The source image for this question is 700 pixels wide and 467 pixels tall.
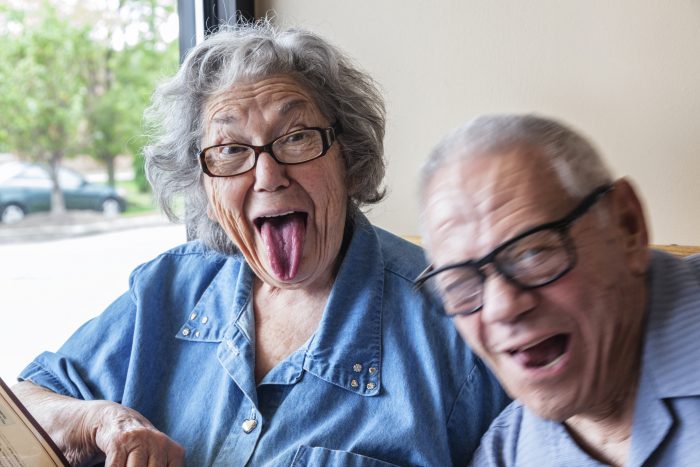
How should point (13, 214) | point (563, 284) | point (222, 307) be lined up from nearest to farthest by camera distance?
point (563, 284), point (222, 307), point (13, 214)

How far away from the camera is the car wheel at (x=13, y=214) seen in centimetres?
335

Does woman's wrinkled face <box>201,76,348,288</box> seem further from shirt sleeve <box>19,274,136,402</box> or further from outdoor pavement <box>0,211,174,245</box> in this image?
outdoor pavement <box>0,211,174,245</box>

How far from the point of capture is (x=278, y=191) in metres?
1.62

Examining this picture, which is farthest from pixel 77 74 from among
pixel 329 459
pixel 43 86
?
pixel 329 459

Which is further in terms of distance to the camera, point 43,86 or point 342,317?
point 43,86

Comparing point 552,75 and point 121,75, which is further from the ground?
point 552,75

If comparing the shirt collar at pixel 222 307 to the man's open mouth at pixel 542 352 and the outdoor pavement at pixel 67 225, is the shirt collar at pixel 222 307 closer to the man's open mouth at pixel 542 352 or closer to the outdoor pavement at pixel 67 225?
the man's open mouth at pixel 542 352

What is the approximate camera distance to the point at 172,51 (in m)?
2.82

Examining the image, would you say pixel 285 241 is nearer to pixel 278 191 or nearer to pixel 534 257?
pixel 278 191

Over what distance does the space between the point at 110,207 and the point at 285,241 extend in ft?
9.42

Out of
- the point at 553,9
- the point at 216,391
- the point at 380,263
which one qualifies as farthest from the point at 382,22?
the point at 216,391

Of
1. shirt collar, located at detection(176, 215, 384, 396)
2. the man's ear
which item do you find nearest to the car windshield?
shirt collar, located at detection(176, 215, 384, 396)

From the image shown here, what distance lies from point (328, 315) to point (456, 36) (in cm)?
89

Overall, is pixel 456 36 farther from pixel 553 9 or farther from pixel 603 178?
pixel 603 178
